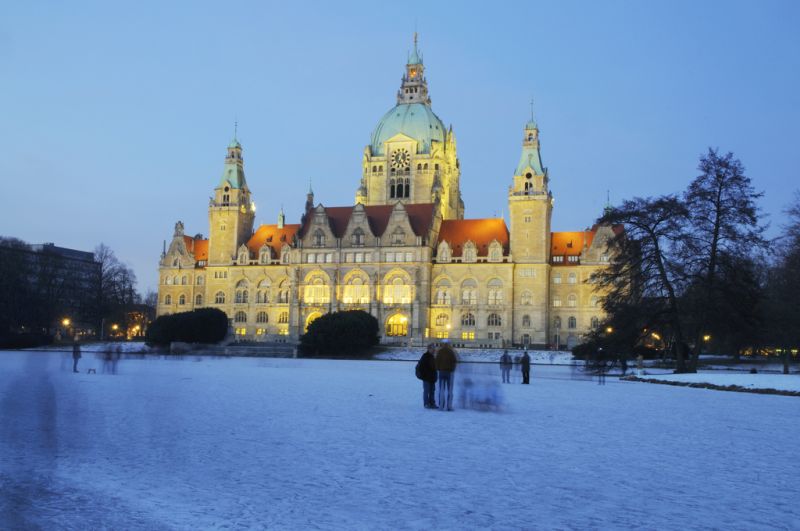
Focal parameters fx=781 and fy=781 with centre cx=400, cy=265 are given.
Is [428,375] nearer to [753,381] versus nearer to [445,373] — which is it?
[445,373]

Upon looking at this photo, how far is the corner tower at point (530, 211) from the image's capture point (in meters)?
90.6

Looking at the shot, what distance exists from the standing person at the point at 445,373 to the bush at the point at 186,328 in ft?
203

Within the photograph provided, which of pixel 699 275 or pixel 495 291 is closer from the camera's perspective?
pixel 699 275

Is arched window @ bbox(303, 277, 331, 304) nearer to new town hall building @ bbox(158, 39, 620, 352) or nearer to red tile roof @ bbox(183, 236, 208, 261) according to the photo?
new town hall building @ bbox(158, 39, 620, 352)

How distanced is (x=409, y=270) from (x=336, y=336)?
72.8ft

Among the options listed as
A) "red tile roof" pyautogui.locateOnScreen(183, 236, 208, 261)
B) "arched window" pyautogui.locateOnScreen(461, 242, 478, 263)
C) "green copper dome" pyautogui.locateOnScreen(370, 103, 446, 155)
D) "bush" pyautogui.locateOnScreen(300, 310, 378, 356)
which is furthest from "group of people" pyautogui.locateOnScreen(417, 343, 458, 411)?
"red tile roof" pyautogui.locateOnScreen(183, 236, 208, 261)

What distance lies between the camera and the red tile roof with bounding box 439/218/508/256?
9331 cm

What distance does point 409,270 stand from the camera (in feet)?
301

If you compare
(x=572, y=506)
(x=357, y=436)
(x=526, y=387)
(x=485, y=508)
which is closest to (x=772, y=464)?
(x=572, y=506)

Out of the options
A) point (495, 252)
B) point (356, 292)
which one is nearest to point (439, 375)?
point (495, 252)

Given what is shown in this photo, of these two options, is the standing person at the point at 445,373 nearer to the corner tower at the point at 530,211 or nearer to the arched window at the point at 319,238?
the corner tower at the point at 530,211

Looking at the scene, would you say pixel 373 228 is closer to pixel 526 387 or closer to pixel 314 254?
pixel 314 254

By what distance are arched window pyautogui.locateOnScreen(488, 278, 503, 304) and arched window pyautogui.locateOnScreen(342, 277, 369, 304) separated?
47.8 feet

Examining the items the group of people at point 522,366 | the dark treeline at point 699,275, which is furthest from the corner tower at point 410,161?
the group of people at point 522,366
